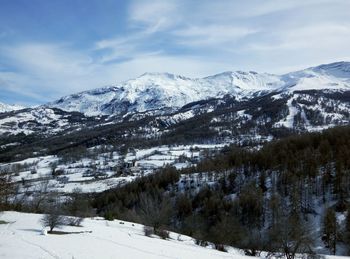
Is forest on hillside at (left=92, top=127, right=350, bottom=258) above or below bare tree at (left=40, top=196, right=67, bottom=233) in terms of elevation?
below

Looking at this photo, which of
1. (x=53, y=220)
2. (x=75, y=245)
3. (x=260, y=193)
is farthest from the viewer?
(x=260, y=193)

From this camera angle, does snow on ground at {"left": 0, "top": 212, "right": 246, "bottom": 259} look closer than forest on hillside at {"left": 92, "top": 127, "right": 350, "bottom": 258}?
Yes

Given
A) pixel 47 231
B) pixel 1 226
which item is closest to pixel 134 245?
pixel 47 231

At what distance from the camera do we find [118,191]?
179250 millimetres

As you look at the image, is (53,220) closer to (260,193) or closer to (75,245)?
(75,245)

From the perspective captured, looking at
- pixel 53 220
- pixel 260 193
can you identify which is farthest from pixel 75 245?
pixel 260 193

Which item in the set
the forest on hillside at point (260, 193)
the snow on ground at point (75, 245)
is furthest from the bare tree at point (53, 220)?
the forest on hillside at point (260, 193)

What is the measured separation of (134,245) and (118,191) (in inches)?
5541

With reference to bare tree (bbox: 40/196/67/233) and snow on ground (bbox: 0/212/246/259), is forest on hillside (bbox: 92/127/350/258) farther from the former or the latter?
snow on ground (bbox: 0/212/246/259)

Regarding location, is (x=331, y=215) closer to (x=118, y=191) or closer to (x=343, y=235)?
(x=343, y=235)

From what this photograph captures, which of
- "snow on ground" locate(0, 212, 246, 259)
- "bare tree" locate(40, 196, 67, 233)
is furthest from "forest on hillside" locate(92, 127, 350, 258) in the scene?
"snow on ground" locate(0, 212, 246, 259)

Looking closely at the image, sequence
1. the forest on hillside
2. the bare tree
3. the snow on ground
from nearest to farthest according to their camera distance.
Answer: the snow on ground, the bare tree, the forest on hillside

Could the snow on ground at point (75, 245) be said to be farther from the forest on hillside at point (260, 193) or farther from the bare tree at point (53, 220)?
the forest on hillside at point (260, 193)

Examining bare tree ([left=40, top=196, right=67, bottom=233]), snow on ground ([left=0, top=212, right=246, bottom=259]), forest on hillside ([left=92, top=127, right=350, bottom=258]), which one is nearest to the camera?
snow on ground ([left=0, top=212, right=246, bottom=259])
